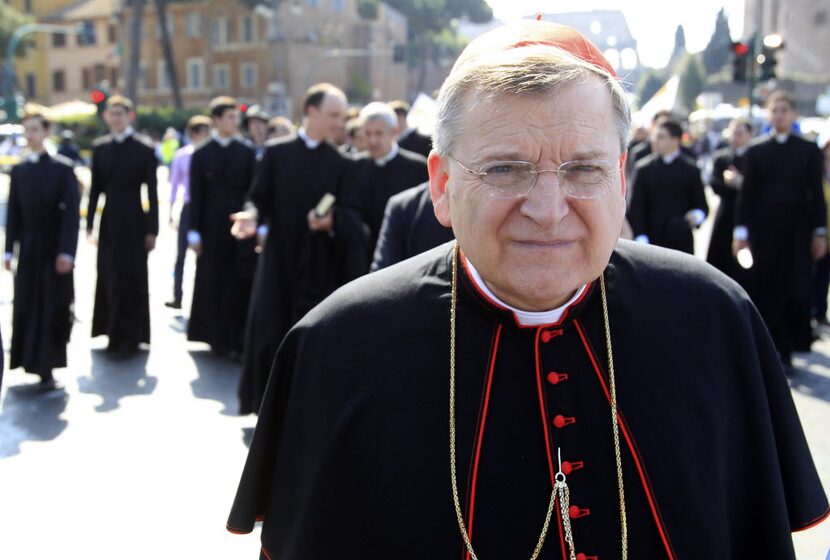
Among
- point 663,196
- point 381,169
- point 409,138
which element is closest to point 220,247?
point 381,169

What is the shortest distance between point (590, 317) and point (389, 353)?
439 millimetres

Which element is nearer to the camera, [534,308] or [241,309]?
[534,308]

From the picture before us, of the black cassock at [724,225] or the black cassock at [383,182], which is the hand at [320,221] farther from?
the black cassock at [724,225]

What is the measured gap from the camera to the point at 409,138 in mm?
11180

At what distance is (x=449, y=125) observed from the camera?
2.16 m

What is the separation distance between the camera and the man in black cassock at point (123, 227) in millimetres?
9781

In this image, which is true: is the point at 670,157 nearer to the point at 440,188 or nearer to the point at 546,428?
the point at 440,188

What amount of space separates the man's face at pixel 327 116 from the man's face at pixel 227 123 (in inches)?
104

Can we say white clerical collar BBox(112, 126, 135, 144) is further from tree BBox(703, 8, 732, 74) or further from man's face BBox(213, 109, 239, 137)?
tree BBox(703, 8, 732, 74)

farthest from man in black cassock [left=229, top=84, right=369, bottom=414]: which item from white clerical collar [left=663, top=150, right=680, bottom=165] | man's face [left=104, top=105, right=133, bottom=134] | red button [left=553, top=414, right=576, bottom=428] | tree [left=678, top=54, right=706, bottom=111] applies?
tree [left=678, top=54, right=706, bottom=111]

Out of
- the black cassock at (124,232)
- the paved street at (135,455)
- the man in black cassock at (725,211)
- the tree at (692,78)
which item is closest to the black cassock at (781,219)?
the paved street at (135,455)

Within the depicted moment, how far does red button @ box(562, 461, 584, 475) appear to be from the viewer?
6.94 ft

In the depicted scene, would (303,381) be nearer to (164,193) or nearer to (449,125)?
(449,125)

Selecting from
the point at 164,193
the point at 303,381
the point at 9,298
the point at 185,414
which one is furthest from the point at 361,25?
the point at 303,381
